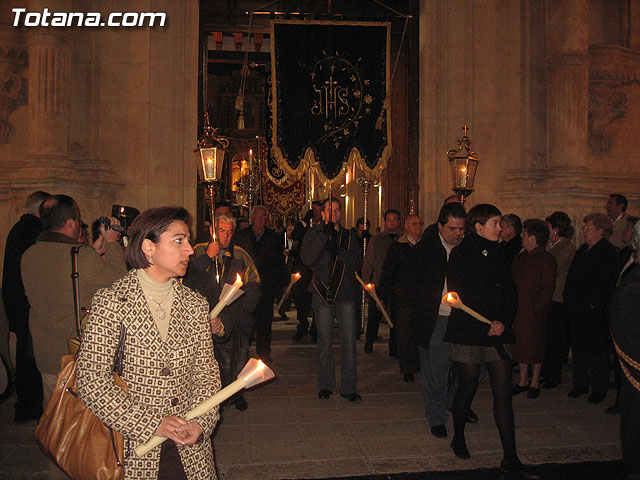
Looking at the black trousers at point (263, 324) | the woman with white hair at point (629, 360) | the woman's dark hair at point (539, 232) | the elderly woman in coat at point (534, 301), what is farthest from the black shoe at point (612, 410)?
the black trousers at point (263, 324)

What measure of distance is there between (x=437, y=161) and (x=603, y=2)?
13.7 ft

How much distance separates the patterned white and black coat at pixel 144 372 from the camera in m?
2.31

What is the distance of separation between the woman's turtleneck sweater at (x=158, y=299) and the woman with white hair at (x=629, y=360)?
2.34m

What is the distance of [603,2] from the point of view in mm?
10680

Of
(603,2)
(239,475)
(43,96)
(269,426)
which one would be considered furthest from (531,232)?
(43,96)

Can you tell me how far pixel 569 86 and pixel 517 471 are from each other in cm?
750

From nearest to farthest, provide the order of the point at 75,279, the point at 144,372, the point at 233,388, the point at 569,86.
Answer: the point at 233,388 → the point at 144,372 → the point at 75,279 → the point at 569,86

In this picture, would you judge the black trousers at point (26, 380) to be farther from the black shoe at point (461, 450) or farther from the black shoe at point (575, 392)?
the black shoe at point (575, 392)

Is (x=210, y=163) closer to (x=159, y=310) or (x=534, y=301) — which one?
(x=534, y=301)

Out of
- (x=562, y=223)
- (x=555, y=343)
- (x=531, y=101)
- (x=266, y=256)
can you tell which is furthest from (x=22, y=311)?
(x=531, y=101)

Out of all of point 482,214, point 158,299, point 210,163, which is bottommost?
point 158,299

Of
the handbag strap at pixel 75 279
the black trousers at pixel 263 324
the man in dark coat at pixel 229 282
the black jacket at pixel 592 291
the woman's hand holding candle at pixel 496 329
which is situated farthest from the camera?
the black trousers at pixel 263 324

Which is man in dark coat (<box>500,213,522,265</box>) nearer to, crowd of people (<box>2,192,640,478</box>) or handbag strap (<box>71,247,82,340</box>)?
crowd of people (<box>2,192,640,478</box>)

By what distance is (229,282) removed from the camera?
550 cm
